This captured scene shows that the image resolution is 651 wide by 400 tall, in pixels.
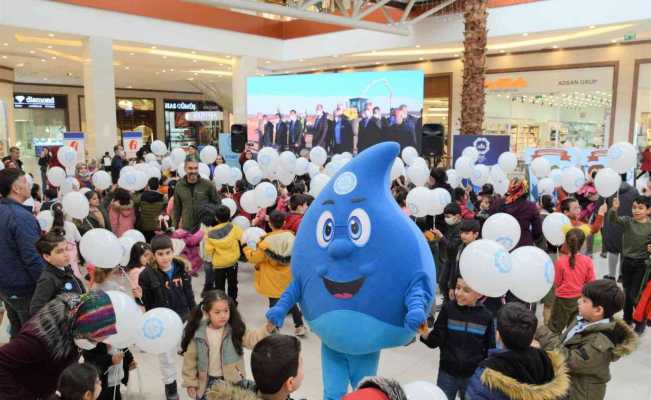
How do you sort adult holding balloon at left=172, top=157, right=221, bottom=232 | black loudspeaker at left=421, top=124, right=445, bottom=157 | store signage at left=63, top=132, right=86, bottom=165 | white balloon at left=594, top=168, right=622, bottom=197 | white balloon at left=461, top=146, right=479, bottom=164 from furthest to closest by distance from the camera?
1. store signage at left=63, top=132, right=86, bottom=165
2. black loudspeaker at left=421, top=124, right=445, bottom=157
3. white balloon at left=461, top=146, right=479, bottom=164
4. adult holding balloon at left=172, top=157, right=221, bottom=232
5. white balloon at left=594, top=168, right=622, bottom=197

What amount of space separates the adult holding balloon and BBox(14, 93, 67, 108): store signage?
25.3 meters

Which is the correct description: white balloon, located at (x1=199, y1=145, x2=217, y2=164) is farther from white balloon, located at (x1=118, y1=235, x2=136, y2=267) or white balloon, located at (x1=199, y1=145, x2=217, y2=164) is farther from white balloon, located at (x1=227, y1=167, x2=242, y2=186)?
white balloon, located at (x1=118, y1=235, x2=136, y2=267)

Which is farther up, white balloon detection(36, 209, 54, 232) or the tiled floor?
white balloon detection(36, 209, 54, 232)

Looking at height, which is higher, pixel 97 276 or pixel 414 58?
pixel 414 58

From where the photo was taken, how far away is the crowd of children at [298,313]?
214 centimetres

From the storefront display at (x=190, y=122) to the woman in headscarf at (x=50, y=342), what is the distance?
29.0 meters

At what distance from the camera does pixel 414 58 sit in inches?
702

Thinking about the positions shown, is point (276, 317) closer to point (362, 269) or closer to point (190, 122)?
point (362, 269)

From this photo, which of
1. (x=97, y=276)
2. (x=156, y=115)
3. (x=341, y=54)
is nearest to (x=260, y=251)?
(x=97, y=276)

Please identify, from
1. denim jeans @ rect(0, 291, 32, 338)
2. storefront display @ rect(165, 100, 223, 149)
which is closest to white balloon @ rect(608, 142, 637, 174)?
denim jeans @ rect(0, 291, 32, 338)

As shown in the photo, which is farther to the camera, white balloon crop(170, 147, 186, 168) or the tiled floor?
white balloon crop(170, 147, 186, 168)

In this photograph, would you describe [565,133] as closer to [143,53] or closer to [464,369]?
[143,53]

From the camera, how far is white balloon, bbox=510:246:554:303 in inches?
119

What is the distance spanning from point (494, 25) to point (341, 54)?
5238 mm
